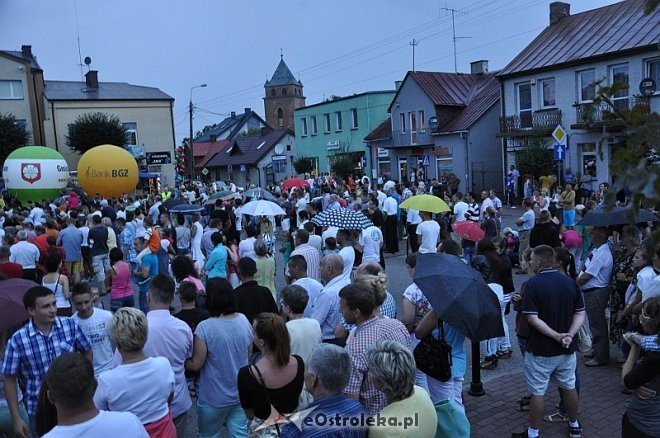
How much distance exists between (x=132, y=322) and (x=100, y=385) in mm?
418

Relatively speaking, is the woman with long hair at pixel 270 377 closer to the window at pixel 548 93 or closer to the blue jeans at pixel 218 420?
the blue jeans at pixel 218 420

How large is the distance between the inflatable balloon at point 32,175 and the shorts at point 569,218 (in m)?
23.7

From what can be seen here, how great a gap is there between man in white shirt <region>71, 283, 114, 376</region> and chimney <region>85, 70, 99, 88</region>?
42456 mm

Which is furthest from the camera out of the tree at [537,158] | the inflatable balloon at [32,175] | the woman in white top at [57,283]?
the inflatable balloon at [32,175]

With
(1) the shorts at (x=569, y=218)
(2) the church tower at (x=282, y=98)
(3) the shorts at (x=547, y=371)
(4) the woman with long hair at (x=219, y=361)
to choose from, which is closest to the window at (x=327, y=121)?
(1) the shorts at (x=569, y=218)

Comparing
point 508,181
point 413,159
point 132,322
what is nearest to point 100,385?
point 132,322

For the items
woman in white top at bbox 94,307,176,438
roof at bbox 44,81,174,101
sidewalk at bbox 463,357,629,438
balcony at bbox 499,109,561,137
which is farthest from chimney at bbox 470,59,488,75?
woman in white top at bbox 94,307,176,438

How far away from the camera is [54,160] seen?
27.8 metres

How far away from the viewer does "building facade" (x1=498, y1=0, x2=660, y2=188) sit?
77.5 feet

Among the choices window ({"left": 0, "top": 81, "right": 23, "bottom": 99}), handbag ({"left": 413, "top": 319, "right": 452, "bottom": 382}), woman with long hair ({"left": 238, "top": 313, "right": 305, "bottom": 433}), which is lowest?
handbag ({"left": 413, "top": 319, "right": 452, "bottom": 382})

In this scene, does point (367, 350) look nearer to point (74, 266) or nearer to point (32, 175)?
point (74, 266)

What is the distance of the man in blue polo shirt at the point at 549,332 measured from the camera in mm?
4988

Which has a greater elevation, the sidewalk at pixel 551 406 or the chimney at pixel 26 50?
the chimney at pixel 26 50

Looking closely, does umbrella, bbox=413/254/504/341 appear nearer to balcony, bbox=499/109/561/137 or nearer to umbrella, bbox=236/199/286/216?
umbrella, bbox=236/199/286/216
